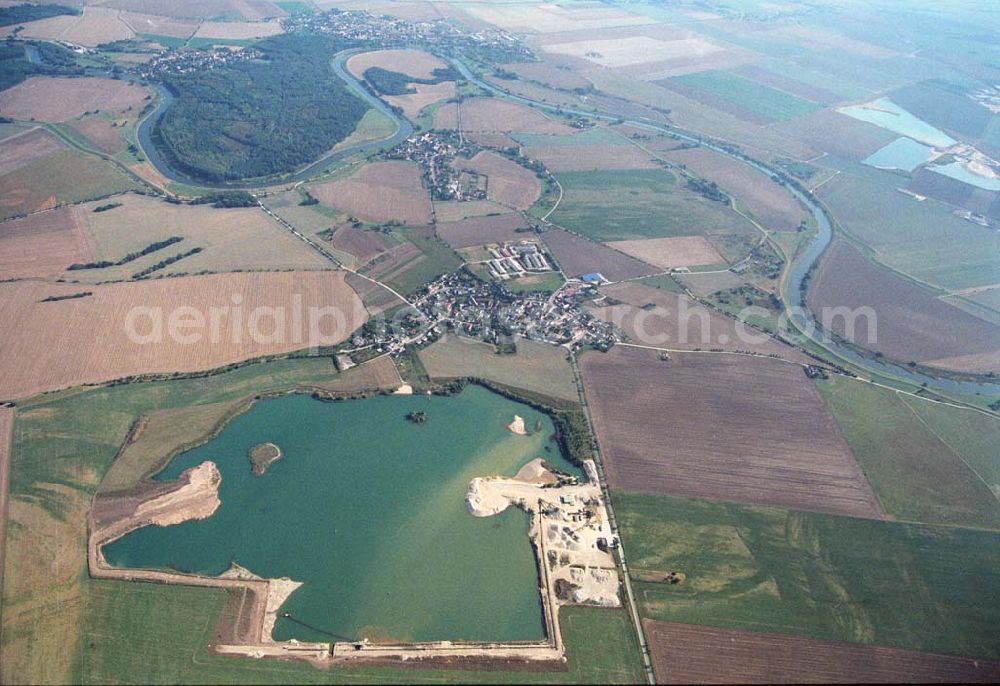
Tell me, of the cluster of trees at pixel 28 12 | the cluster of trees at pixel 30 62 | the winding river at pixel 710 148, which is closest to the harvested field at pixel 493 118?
the winding river at pixel 710 148

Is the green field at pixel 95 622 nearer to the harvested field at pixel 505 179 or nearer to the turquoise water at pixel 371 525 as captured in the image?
the turquoise water at pixel 371 525

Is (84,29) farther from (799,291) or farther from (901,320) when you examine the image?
(901,320)

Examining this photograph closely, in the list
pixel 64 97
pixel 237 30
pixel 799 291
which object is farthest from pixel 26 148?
pixel 799 291

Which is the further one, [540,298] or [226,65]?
[226,65]

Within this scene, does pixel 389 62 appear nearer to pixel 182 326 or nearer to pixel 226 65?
pixel 226 65

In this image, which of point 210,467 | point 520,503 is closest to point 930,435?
point 520,503

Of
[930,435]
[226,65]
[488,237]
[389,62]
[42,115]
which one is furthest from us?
[389,62]
